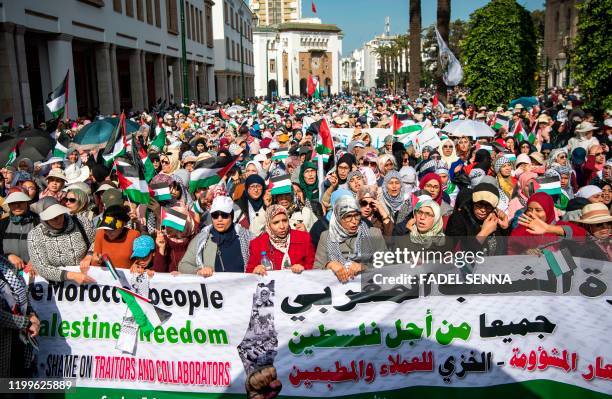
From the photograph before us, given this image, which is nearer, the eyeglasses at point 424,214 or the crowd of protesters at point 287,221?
the crowd of protesters at point 287,221

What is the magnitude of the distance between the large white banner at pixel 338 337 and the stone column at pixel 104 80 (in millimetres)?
26281

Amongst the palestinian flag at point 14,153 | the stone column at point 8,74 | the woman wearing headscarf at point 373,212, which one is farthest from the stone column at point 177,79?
the woman wearing headscarf at point 373,212

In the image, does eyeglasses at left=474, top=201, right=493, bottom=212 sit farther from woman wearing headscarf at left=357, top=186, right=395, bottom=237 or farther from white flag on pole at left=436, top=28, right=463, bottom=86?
white flag on pole at left=436, top=28, right=463, bottom=86

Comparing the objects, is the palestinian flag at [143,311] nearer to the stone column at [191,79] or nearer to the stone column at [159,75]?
the stone column at [159,75]

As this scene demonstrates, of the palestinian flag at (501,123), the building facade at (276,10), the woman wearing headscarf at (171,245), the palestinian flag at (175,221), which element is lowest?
the woman wearing headscarf at (171,245)

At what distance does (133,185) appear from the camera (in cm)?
643

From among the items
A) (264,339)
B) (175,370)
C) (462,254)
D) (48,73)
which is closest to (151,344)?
(175,370)

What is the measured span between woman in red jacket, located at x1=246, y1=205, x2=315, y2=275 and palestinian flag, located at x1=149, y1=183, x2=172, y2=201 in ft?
7.14

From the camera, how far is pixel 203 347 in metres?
4.23

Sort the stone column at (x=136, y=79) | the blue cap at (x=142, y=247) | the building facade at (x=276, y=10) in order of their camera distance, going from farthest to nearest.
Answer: the building facade at (x=276, y=10) < the stone column at (x=136, y=79) < the blue cap at (x=142, y=247)

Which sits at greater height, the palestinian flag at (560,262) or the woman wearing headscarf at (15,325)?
the palestinian flag at (560,262)

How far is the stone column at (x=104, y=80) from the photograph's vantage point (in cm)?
2872

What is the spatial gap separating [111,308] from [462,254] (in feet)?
8.83

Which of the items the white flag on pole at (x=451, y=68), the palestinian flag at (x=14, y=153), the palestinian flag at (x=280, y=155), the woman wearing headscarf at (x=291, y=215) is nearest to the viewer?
the woman wearing headscarf at (x=291, y=215)
